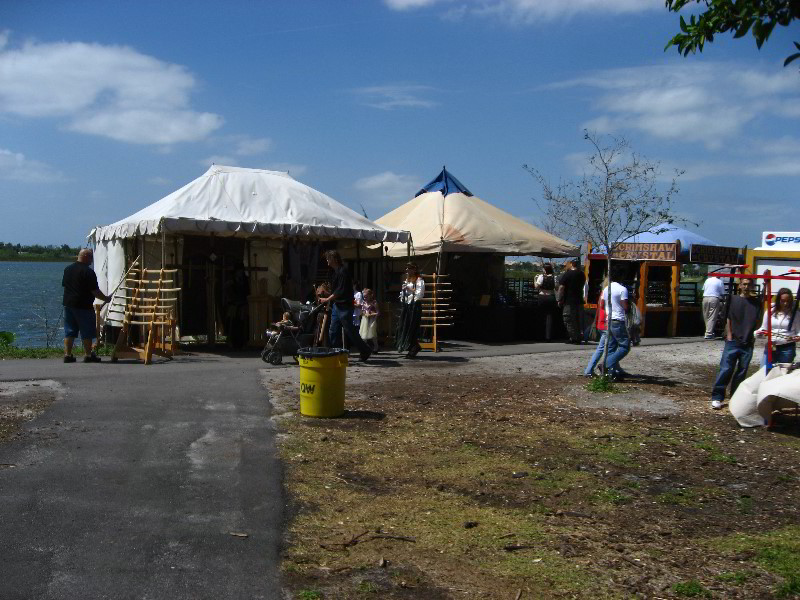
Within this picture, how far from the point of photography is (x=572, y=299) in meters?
19.6

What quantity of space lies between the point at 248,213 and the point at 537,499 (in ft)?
36.6

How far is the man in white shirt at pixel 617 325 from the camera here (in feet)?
41.8

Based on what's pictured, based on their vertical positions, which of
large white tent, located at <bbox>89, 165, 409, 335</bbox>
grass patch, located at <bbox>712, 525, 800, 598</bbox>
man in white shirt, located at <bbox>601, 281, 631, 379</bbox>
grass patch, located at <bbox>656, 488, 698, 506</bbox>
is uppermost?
large white tent, located at <bbox>89, 165, 409, 335</bbox>

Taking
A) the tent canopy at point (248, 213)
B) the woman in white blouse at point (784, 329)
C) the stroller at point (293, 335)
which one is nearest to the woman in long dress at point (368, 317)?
the tent canopy at point (248, 213)

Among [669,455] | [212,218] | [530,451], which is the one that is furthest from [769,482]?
[212,218]

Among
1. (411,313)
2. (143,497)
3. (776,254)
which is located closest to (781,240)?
(776,254)

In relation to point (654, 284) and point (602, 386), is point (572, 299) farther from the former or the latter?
point (602, 386)

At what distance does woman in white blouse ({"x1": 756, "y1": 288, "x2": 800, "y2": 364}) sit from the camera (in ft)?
34.1

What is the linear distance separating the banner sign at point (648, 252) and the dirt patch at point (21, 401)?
50.4 feet

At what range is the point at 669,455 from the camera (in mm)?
8398

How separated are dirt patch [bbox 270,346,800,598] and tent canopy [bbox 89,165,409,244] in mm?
5466

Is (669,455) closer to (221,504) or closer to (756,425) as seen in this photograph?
(756,425)

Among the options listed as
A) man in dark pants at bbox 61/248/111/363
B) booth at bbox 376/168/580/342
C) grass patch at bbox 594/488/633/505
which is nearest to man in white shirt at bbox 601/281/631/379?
grass patch at bbox 594/488/633/505

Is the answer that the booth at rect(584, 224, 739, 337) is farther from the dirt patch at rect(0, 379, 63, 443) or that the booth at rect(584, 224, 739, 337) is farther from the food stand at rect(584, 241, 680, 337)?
the dirt patch at rect(0, 379, 63, 443)
